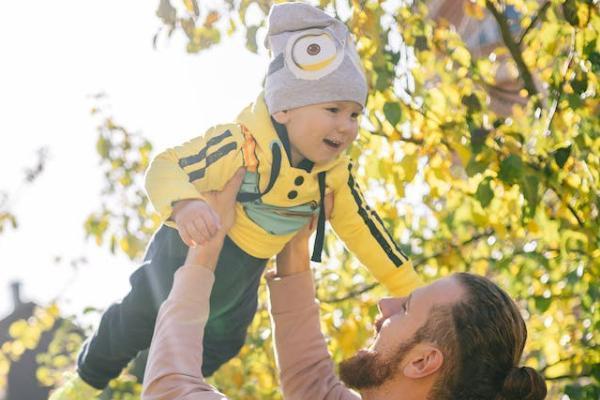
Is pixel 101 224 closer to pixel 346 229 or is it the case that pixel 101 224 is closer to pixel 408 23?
pixel 408 23

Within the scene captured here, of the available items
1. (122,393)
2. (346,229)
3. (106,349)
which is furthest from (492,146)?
(122,393)

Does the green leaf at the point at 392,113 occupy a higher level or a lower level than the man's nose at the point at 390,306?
higher

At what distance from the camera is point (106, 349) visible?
296cm

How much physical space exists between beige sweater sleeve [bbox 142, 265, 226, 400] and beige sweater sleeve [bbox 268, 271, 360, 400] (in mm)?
439

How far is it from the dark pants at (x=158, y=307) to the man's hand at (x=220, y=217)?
16 centimetres

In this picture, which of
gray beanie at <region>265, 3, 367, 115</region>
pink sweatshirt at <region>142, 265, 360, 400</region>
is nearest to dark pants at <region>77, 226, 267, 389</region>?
pink sweatshirt at <region>142, 265, 360, 400</region>

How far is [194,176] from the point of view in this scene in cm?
268

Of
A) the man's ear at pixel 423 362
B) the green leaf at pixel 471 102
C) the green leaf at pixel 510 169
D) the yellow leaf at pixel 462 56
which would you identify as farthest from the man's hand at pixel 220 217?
the yellow leaf at pixel 462 56

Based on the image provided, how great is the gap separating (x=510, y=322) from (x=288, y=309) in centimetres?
66

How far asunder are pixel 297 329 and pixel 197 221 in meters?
0.60

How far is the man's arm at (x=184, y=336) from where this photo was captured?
2422mm

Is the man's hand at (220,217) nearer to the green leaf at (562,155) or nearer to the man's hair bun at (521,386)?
the man's hair bun at (521,386)

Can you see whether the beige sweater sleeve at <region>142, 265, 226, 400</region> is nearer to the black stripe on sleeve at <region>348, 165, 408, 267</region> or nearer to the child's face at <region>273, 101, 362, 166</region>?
the child's face at <region>273, 101, 362, 166</region>

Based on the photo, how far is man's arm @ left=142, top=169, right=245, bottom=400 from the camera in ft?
7.95
